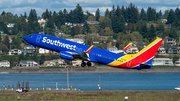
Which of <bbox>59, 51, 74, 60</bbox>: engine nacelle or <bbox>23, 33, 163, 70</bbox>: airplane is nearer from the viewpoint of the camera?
<bbox>59, 51, 74, 60</bbox>: engine nacelle

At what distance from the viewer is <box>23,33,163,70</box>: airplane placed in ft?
305

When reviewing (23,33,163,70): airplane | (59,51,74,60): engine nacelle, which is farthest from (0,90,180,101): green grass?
(59,51,74,60): engine nacelle

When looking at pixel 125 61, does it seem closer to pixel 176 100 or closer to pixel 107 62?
pixel 107 62

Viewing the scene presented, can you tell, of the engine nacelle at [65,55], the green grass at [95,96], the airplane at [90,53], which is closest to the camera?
the engine nacelle at [65,55]

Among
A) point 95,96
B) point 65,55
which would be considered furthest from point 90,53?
point 95,96

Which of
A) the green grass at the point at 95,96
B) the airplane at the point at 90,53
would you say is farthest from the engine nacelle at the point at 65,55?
the green grass at the point at 95,96

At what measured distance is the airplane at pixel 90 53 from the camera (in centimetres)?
9300

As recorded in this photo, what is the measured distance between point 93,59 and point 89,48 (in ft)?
13.2

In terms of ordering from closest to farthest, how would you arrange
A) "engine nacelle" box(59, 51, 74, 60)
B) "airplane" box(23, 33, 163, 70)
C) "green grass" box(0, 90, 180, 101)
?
"engine nacelle" box(59, 51, 74, 60), "airplane" box(23, 33, 163, 70), "green grass" box(0, 90, 180, 101)

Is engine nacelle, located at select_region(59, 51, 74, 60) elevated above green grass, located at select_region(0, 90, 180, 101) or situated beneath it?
elevated above

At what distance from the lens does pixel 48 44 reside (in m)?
94.9

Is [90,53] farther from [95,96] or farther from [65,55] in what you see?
[95,96]

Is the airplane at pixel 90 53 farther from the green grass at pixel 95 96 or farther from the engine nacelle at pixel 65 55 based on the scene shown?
the green grass at pixel 95 96

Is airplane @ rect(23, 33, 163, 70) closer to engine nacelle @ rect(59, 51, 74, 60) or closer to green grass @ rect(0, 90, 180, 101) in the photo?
engine nacelle @ rect(59, 51, 74, 60)
